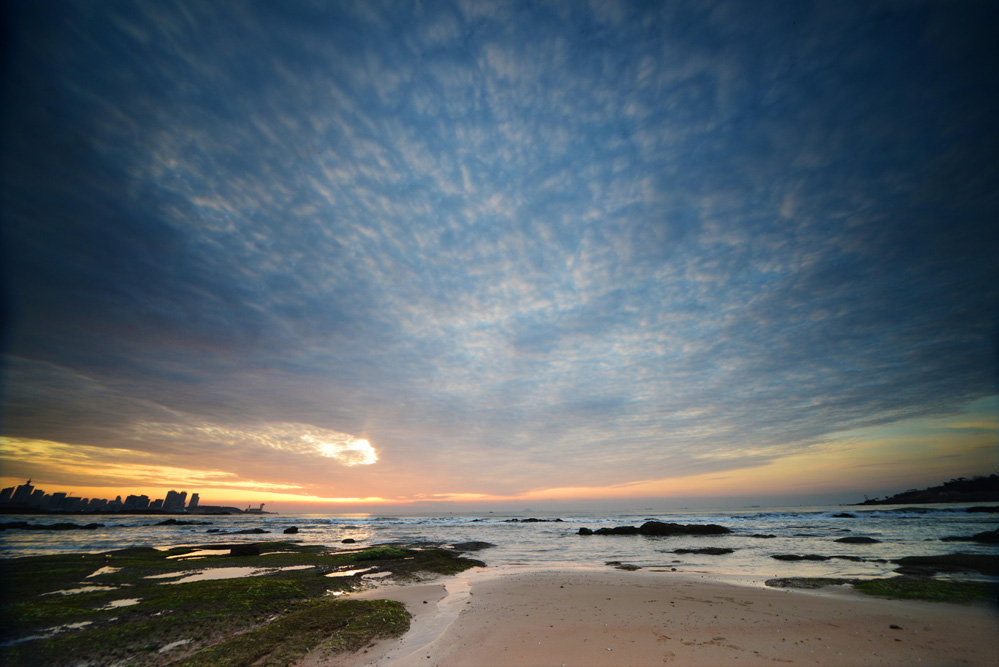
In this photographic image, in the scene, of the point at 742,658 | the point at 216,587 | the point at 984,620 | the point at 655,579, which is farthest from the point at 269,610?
the point at 984,620

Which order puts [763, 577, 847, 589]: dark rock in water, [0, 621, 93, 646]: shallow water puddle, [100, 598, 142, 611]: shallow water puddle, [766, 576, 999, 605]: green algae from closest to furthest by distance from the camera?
1. [0, 621, 93, 646]: shallow water puddle
2. [100, 598, 142, 611]: shallow water puddle
3. [766, 576, 999, 605]: green algae
4. [763, 577, 847, 589]: dark rock in water

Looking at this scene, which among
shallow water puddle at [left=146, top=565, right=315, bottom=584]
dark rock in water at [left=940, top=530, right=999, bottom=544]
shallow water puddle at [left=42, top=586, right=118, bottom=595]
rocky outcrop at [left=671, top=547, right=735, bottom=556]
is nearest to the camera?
shallow water puddle at [left=42, top=586, right=118, bottom=595]

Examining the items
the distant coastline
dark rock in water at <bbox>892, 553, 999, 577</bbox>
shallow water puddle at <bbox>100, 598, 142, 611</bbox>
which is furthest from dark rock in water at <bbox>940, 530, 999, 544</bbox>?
the distant coastline

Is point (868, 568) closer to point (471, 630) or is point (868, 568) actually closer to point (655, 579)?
point (655, 579)

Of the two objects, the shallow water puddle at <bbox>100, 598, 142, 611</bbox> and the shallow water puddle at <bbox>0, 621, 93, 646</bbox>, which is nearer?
the shallow water puddle at <bbox>0, 621, 93, 646</bbox>

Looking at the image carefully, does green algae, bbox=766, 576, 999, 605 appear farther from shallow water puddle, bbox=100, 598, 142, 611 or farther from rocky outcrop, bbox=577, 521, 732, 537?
rocky outcrop, bbox=577, 521, 732, 537

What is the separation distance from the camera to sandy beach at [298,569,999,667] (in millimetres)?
8070

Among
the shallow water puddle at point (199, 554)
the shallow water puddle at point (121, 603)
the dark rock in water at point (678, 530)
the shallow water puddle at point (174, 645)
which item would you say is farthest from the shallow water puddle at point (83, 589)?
the dark rock in water at point (678, 530)

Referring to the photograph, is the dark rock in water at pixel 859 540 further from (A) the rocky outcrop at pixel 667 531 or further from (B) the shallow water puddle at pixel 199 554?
(B) the shallow water puddle at pixel 199 554

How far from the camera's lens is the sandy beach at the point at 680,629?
807 centimetres

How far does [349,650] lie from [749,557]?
28544 millimetres

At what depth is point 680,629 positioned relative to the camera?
9766 millimetres

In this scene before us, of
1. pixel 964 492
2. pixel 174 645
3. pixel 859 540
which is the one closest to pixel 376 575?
pixel 174 645

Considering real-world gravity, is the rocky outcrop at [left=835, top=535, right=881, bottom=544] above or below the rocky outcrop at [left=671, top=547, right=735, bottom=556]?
above
